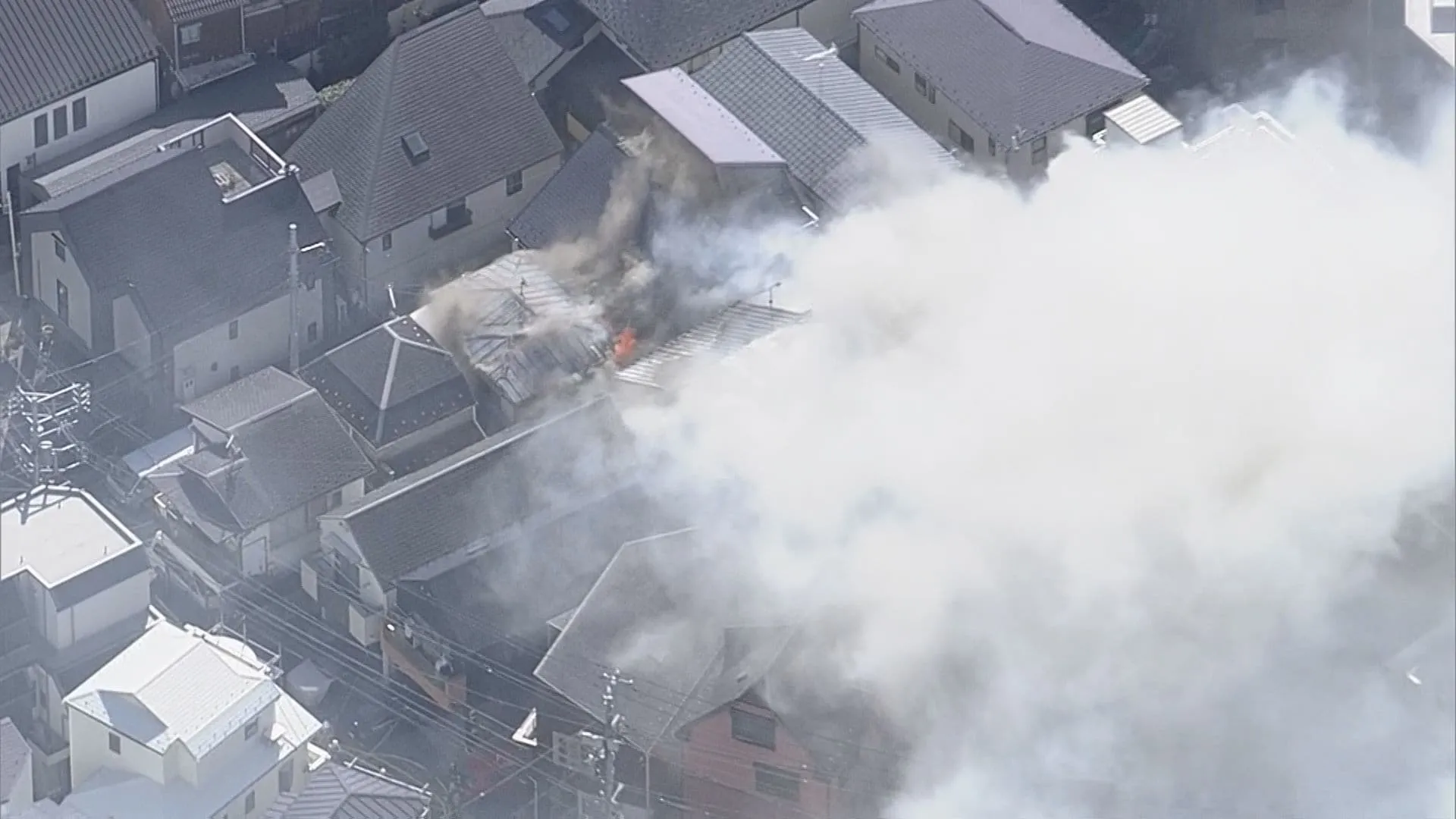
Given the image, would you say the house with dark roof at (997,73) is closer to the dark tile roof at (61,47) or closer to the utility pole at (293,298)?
the utility pole at (293,298)

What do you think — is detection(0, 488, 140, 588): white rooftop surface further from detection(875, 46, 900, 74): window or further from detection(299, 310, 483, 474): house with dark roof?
detection(875, 46, 900, 74): window

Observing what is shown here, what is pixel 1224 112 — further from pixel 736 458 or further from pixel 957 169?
pixel 736 458

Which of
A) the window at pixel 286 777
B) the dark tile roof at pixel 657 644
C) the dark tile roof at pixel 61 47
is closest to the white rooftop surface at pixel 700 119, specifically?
the dark tile roof at pixel 657 644

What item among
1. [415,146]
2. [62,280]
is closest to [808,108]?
[415,146]

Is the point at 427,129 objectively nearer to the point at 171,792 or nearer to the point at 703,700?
the point at 703,700

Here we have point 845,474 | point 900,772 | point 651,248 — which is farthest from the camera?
point 651,248

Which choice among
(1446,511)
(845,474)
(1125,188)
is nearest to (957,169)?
(1125,188)
